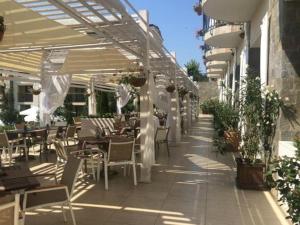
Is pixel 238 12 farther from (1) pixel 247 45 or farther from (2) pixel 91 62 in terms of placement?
(2) pixel 91 62

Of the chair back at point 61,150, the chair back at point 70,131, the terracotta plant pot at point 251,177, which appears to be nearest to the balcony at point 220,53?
the chair back at point 70,131

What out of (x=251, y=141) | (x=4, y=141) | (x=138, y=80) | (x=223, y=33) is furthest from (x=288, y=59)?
(x=4, y=141)

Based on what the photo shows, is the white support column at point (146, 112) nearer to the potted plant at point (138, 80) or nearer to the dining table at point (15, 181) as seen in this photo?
the potted plant at point (138, 80)

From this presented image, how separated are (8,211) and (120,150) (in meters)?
3.72

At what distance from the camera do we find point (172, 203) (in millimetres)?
5262

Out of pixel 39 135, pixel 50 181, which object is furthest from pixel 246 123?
pixel 39 135

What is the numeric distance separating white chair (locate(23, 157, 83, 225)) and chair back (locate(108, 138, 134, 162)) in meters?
1.86

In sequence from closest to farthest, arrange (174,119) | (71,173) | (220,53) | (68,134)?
(71,173) < (68,134) < (174,119) < (220,53)

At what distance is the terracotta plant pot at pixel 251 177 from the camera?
5.97 m

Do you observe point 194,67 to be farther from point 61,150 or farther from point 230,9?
point 61,150

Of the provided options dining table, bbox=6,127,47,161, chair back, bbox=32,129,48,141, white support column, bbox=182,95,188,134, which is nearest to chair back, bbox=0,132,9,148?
dining table, bbox=6,127,47,161

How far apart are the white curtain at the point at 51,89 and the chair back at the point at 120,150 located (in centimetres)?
527

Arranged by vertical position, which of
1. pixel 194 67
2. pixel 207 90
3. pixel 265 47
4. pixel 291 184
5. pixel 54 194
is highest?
pixel 194 67

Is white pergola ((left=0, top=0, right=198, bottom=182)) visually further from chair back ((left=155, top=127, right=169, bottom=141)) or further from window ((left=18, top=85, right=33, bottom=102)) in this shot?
window ((left=18, top=85, right=33, bottom=102))
